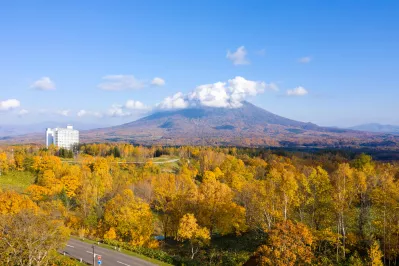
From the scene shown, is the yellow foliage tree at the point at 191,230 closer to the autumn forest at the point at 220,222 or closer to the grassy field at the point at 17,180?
the autumn forest at the point at 220,222

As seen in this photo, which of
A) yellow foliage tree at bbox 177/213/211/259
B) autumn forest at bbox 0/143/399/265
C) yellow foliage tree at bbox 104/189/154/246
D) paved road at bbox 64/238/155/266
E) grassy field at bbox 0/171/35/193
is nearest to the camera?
autumn forest at bbox 0/143/399/265

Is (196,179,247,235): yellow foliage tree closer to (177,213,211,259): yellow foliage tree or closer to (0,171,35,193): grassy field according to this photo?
(177,213,211,259): yellow foliage tree

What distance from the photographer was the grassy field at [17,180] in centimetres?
6422

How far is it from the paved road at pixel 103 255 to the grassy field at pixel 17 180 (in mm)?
35891

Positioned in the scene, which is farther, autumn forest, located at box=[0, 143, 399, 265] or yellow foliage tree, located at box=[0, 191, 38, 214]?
yellow foliage tree, located at box=[0, 191, 38, 214]

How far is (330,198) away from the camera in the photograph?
34156mm

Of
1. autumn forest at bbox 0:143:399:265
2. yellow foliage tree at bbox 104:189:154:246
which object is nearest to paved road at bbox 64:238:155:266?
autumn forest at bbox 0:143:399:265

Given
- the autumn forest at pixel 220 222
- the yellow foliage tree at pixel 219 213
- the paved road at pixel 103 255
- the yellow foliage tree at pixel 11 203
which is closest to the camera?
the autumn forest at pixel 220 222

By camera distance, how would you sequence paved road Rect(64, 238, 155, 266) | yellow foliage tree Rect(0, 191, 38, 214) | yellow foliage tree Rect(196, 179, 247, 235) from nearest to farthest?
paved road Rect(64, 238, 155, 266) → yellow foliage tree Rect(0, 191, 38, 214) → yellow foliage tree Rect(196, 179, 247, 235)

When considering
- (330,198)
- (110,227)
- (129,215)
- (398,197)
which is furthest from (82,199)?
(398,197)

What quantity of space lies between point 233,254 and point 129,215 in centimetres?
1270

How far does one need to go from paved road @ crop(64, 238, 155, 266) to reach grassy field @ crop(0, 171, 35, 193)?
35891 millimetres

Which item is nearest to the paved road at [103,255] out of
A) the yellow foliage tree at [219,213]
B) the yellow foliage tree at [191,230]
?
the yellow foliage tree at [191,230]

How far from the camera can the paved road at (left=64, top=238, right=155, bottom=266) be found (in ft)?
94.1
